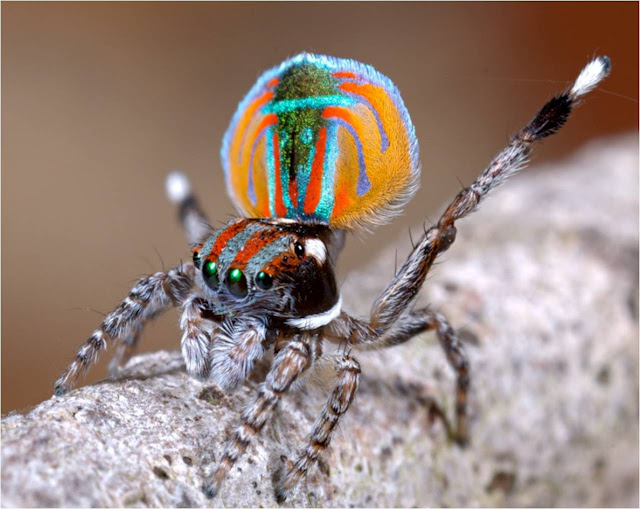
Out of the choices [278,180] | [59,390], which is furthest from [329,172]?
[59,390]

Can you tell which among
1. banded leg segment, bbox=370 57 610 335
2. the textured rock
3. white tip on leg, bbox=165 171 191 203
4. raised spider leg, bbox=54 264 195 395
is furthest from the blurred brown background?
raised spider leg, bbox=54 264 195 395

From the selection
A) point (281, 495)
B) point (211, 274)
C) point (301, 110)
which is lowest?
point (281, 495)

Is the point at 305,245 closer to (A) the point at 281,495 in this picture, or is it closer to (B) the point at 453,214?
(B) the point at 453,214

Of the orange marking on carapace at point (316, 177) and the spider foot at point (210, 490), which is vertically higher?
the orange marking on carapace at point (316, 177)

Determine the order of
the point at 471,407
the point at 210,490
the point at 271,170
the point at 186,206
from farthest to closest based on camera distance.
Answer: the point at 186,206 < the point at 471,407 < the point at 271,170 < the point at 210,490

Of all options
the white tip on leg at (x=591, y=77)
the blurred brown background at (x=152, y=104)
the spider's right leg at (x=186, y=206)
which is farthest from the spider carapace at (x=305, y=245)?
the blurred brown background at (x=152, y=104)

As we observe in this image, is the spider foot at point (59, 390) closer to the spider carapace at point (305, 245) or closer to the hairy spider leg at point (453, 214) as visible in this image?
the spider carapace at point (305, 245)

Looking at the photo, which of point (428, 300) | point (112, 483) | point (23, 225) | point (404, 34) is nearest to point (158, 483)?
point (112, 483)

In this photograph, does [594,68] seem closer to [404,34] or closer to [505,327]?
[505,327]
